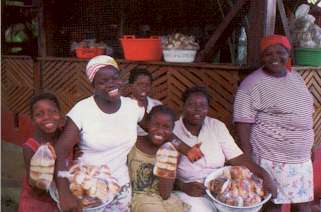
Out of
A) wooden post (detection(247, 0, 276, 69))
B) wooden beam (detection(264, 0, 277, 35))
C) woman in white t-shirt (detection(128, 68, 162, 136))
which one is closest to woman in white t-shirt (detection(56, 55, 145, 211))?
woman in white t-shirt (detection(128, 68, 162, 136))

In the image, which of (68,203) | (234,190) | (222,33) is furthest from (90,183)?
(222,33)

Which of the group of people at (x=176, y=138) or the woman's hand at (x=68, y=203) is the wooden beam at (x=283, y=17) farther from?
the woman's hand at (x=68, y=203)

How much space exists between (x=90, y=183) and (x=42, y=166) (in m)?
0.24

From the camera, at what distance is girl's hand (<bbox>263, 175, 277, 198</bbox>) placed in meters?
2.58

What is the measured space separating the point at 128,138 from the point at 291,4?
2138 millimetres

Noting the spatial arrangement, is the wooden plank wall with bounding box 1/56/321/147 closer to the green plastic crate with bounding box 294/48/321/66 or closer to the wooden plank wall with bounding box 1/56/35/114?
the wooden plank wall with bounding box 1/56/35/114

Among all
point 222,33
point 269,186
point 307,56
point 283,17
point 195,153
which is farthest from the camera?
point 307,56

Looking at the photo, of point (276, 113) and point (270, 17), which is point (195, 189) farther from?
point (270, 17)

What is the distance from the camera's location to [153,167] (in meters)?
2.36

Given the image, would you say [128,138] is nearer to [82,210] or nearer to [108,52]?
[82,210]

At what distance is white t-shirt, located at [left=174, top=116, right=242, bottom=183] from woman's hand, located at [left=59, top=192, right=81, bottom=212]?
0.60 meters

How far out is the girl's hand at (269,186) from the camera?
2576 mm

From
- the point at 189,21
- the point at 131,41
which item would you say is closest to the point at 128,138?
the point at 131,41

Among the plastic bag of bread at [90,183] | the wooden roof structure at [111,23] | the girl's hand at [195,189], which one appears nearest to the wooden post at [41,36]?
the wooden roof structure at [111,23]
